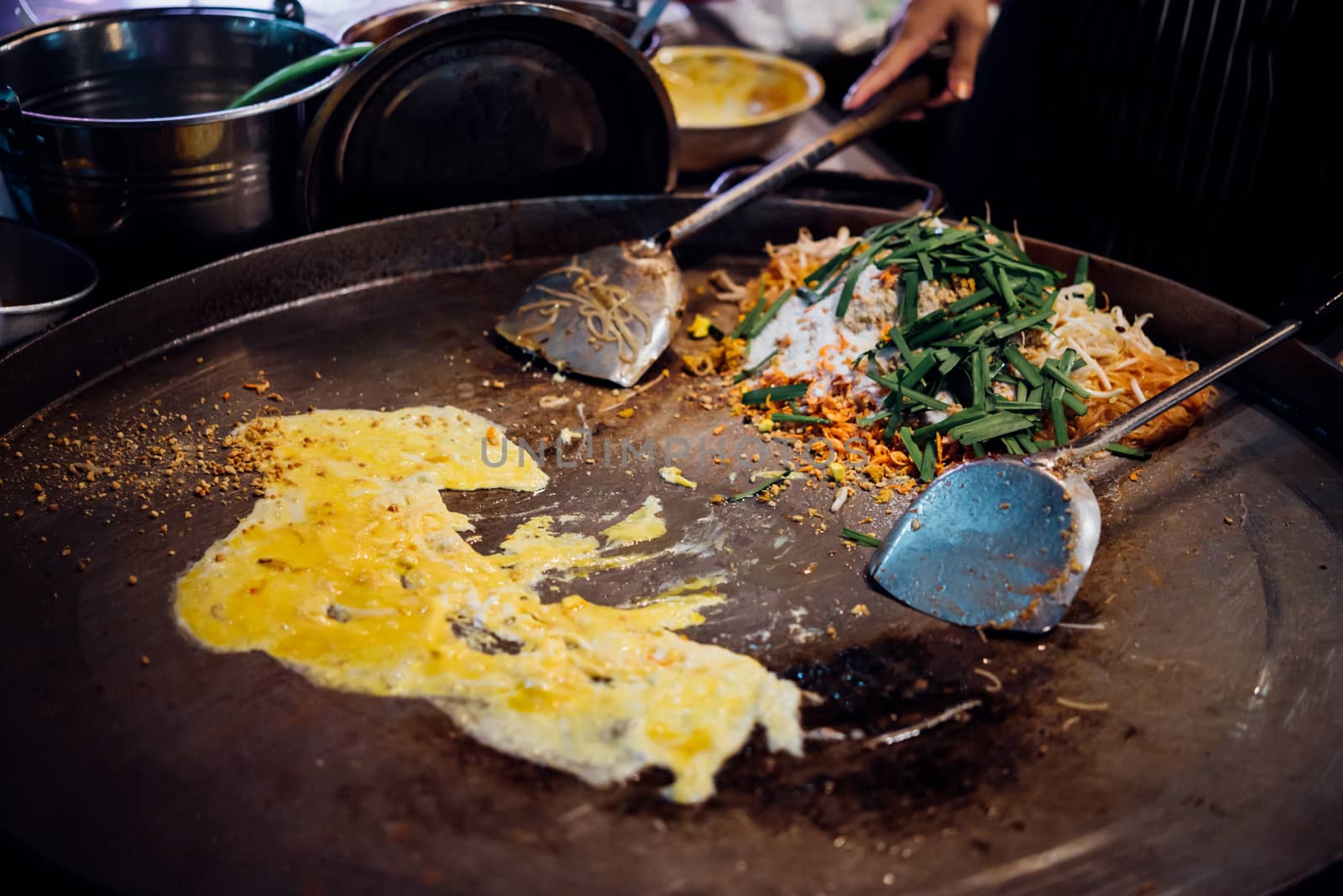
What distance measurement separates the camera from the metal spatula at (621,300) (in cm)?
222

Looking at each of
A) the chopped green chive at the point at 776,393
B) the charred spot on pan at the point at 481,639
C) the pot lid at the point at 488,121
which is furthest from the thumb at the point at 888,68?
the charred spot on pan at the point at 481,639

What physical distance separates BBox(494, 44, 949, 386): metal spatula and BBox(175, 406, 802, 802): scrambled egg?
1.43ft

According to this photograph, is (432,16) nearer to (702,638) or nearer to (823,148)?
(823,148)

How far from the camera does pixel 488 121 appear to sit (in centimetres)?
263

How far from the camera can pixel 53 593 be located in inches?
60.6

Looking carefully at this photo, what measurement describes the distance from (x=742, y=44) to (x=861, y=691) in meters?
3.87

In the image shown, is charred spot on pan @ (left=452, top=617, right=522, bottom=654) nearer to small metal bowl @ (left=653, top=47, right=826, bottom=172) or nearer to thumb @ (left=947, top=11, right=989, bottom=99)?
thumb @ (left=947, top=11, right=989, bottom=99)

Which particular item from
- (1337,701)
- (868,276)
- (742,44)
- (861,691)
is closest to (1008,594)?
(861,691)

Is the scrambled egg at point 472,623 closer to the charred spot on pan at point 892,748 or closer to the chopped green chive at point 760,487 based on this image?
the charred spot on pan at point 892,748

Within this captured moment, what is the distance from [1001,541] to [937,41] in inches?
70.8

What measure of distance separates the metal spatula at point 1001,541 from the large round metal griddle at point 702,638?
0.16ft

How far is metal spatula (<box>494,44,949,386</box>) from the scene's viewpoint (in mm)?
2217

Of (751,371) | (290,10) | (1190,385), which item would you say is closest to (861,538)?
(751,371)

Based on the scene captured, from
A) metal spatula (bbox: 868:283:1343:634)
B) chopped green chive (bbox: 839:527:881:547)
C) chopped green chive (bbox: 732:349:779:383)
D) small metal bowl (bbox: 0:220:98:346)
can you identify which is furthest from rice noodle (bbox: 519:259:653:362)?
small metal bowl (bbox: 0:220:98:346)
